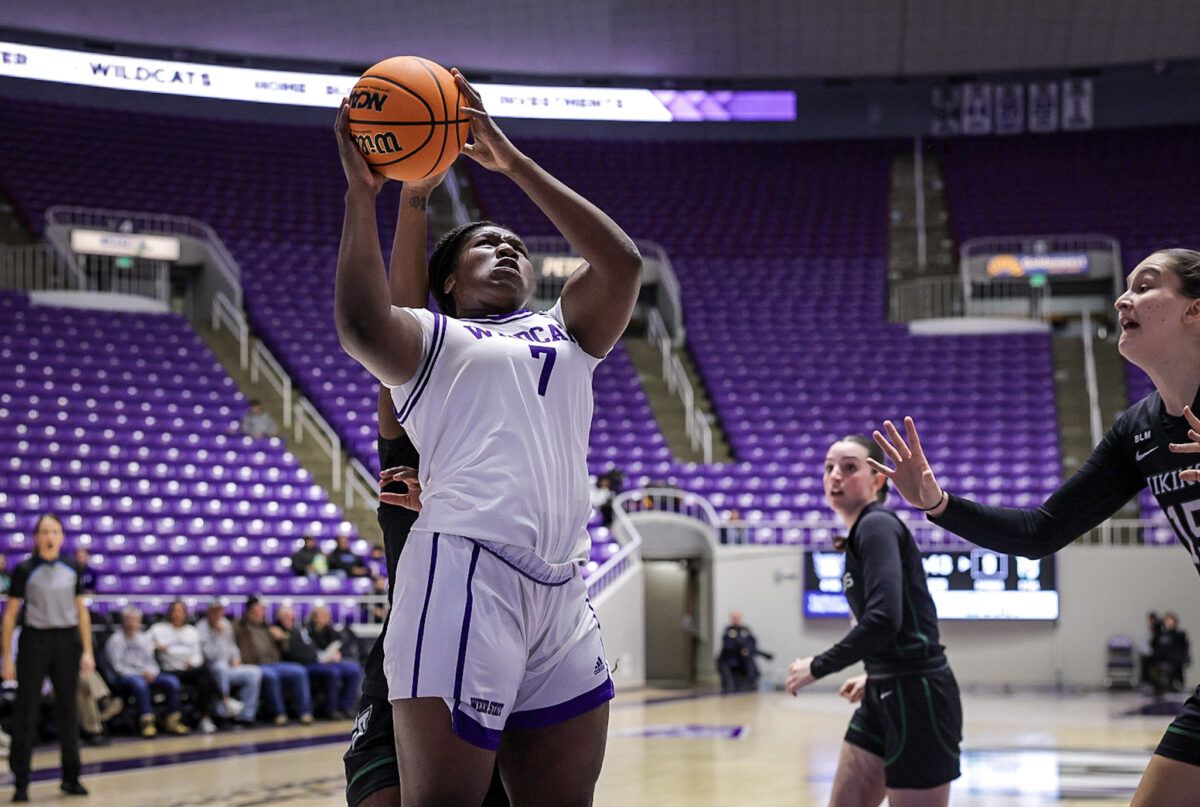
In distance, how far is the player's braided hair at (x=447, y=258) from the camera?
2912 mm

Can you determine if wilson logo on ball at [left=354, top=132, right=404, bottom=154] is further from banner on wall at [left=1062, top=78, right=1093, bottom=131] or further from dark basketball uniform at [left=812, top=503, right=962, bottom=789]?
banner on wall at [left=1062, top=78, right=1093, bottom=131]

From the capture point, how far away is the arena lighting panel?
81.2ft

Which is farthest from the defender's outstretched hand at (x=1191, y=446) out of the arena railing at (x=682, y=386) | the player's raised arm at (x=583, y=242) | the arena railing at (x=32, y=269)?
the arena railing at (x=32, y=269)

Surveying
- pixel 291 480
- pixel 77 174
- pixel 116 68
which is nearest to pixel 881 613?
pixel 291 480

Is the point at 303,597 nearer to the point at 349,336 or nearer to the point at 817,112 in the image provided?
the point at 349,336

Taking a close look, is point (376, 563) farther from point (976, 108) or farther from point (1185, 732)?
point (976, 108)

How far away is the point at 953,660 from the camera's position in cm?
1816

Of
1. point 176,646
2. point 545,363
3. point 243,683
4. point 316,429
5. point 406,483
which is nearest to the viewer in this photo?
point 545,363

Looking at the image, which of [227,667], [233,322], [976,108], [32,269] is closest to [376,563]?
[227,667]

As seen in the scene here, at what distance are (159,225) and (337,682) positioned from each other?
12.3 metres

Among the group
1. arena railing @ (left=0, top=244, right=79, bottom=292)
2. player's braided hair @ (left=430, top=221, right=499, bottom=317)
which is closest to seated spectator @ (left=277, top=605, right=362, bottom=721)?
arena railing @ (left=0, top=244, right=79, bottom=292)

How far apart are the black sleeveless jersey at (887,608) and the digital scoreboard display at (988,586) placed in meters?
13.4

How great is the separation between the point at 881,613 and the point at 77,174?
72.2ft

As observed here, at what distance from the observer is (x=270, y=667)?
12.7m
